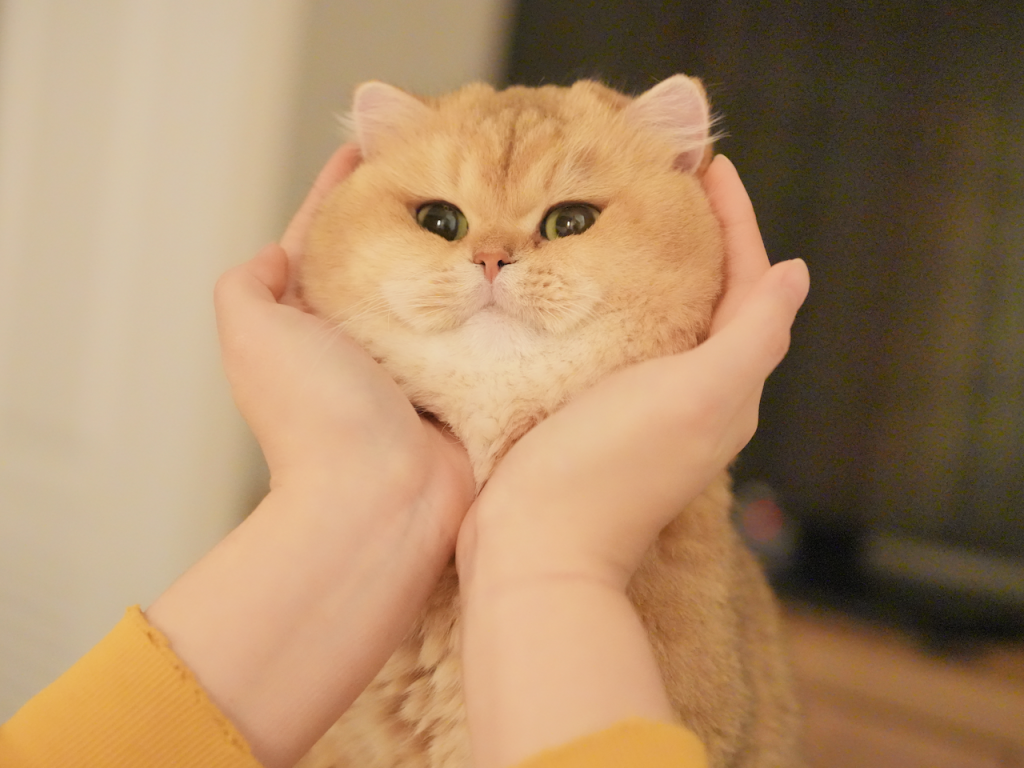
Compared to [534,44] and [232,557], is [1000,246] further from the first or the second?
[232,557]

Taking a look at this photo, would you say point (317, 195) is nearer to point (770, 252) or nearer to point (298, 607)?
point (298, 607)

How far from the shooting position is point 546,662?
0.62 metres

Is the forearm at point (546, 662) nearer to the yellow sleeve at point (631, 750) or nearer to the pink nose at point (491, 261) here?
the yellow sleeve at point (631, 750)

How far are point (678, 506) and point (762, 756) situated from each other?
0.46 meters

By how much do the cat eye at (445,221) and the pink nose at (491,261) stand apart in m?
0.11

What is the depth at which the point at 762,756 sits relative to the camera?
3.03 feet

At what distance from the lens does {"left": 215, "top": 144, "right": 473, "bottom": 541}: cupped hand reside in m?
0.79

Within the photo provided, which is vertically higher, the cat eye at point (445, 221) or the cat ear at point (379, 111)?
the cat ear at point (379, 111)

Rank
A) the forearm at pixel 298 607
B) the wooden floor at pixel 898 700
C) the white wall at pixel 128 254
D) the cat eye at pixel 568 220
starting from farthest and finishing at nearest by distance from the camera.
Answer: the white wall at pixel 128 254 → the wooden floor at pixel 898 700 → the cat eye at pixel 568 220 → the forearm at pixel 298 607

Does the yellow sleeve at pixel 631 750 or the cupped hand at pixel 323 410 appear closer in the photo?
the yellow sleeve at pixel 631 750

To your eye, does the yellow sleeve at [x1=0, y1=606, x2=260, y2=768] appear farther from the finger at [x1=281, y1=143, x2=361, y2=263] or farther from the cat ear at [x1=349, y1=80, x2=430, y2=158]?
the cat ear at [x1=349, y1=80, x2=430, y2=158]

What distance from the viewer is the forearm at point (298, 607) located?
0.68 metres

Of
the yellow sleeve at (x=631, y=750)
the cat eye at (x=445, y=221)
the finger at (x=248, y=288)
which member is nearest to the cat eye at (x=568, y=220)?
the cat eye at (x=445, y=221)

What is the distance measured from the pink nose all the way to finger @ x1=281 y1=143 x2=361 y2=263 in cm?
39
